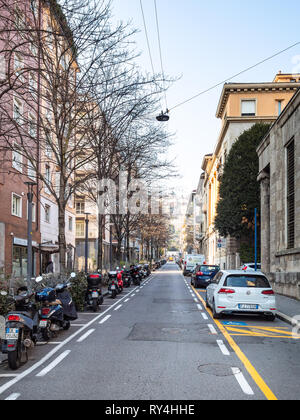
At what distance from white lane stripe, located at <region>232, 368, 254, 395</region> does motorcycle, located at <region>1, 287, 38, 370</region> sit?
10.8 ft

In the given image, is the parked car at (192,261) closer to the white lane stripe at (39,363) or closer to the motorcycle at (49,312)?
the white lane stripe at (39,363)

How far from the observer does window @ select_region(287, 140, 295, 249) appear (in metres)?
20.0

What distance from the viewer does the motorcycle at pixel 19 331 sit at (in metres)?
6.75

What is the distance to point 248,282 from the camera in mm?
12664

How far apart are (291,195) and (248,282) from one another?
28.8 ft

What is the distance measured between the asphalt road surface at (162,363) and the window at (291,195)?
28.5 ft

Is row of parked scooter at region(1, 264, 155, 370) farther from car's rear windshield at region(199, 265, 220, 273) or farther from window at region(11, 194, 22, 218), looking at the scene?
car's rear windshield at region(199, 265, 220, 273)

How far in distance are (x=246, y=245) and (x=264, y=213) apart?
12750 millimetres

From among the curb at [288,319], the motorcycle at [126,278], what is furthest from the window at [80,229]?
the curb at [288,319]

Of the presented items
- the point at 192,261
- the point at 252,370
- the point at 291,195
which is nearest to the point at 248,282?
the point at 252,370

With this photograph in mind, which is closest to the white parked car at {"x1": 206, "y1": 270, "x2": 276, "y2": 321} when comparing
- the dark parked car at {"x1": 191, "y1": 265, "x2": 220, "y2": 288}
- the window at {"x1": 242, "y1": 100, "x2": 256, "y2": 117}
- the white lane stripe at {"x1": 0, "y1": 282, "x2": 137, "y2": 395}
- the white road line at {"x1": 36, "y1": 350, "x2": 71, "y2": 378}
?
the white lane stripe at {"x1": 0, "y1": 282, "x2": 137, "y2": 395}

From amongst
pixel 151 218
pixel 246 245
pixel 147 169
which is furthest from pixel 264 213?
pixel 151 218

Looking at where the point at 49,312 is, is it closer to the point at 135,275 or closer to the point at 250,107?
the point at 135,275
